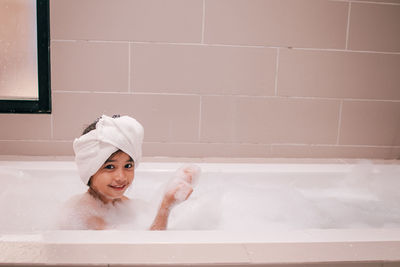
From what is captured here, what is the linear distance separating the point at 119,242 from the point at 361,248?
587mm

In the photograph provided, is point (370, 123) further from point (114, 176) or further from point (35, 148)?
point (35, 148)

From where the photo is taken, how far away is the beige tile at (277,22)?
1839mm

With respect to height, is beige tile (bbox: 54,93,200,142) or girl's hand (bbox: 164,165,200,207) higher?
beige tile (bbox: 54,93,200,142)

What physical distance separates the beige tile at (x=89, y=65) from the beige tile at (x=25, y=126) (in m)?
0.17

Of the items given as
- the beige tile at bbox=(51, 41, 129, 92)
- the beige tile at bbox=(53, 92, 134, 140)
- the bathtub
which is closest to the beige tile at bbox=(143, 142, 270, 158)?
the bathtub

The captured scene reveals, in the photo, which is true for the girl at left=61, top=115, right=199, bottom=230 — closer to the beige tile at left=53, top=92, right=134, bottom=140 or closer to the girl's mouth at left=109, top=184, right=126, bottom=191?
the girl's mouth at left=109, top=184, right=126, bottom=191

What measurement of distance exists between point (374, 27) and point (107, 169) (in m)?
1.47

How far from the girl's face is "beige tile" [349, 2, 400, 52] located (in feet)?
4.23

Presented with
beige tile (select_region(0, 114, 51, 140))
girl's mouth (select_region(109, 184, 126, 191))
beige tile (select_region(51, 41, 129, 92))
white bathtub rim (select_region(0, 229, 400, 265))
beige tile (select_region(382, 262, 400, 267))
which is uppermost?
beige tile (select_region(51, 41, 129, 92))

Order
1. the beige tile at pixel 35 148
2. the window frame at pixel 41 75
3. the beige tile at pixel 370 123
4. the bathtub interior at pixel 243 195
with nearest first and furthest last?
the bathtub interior at pixel 243 195, the window frame at pixel 41 75, the beige tile at pixel 35 148, the beige tile at pixel 370 123

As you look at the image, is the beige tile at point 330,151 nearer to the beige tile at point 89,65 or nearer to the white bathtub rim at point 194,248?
the beige tile at point 89,65

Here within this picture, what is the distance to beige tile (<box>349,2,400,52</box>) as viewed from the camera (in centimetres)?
190

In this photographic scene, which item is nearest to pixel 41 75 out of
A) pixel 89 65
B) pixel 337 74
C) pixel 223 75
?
pixel 89 65

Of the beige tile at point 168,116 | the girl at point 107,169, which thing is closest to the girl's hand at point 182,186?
the girl at point 107,169
